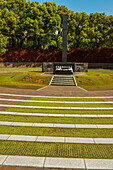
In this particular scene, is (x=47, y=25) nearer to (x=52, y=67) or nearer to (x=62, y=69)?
(x=52, y=67)

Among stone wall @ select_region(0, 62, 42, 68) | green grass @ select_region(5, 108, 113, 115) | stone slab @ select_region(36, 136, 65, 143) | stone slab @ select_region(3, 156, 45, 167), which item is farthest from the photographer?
stone wall @ select_region(0, 62, 42, 68)

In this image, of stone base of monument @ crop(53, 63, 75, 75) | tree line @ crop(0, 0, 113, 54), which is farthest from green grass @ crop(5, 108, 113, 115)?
tree line @ crop(0, 0, 113, 54)

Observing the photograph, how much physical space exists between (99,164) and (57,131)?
288 centimetres

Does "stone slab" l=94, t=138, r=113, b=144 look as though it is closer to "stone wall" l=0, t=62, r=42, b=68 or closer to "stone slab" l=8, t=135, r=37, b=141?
"stone slab" l=8, t=135, r=37, b=141

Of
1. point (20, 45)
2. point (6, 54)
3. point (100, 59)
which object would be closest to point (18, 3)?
point (20, 45)

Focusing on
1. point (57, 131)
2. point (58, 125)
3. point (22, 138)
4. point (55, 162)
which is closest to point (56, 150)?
point (55, 162)

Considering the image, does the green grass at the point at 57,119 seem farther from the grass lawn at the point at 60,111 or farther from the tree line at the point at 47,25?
the tree line at the point at 47,25

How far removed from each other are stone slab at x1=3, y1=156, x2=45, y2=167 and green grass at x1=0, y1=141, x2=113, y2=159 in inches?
8.9

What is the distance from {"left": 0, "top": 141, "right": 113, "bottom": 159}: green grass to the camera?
560 cm

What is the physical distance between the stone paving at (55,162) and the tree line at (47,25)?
44.1 m

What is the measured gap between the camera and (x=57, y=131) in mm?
7551

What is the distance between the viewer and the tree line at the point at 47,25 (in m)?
47.5

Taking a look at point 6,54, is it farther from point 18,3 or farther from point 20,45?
point 18,3

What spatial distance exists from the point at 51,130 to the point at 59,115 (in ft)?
7.02
